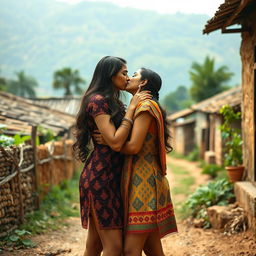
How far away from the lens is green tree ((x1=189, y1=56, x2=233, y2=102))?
100 ft

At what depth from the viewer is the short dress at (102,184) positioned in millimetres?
2967

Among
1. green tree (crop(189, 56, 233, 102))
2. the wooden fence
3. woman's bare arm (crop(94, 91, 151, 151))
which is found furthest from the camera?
green tree (crop(189, 56, 233, 102))

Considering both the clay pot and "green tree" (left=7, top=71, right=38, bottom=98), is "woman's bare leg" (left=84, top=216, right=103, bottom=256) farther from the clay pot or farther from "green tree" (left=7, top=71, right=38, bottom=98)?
"green tree" (left=7, top=71, right=38, bottom=98)

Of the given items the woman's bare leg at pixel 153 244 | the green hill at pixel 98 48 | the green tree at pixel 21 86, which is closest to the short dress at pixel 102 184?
the woman's bare leg at pixel 153 244

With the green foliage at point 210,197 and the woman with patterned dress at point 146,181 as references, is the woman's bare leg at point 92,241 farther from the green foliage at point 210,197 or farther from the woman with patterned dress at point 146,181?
the green foliage at point 210,197

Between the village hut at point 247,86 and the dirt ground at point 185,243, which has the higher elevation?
the village hut at point 247,86

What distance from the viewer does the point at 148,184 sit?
2986mm

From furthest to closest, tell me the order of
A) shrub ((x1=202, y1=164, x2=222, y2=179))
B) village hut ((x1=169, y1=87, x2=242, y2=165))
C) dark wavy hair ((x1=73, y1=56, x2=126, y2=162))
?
village hut ((x1=169, y1=87, x2=242, y2=165)) < shrub ((x1=202, y1=164, x2=222, y2=179)) < dark wavy hair ((x1=73, y1=56, x2=126, y2=162))

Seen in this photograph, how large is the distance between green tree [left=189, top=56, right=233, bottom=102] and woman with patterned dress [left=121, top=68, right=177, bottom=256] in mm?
28043

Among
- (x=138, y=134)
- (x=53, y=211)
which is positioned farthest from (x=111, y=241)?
(x=53, y=211)

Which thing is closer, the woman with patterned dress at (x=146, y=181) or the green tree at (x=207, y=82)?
the woman with patterned dress at (x=146, y=181)

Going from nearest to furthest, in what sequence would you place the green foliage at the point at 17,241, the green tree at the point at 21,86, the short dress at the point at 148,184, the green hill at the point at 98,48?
the short dress at the point at 148,184
the green foliage at the point at 17,241
the green tree at the point at 21,86
the green hill at the point at 98,48

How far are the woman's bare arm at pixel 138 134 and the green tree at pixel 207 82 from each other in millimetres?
28206

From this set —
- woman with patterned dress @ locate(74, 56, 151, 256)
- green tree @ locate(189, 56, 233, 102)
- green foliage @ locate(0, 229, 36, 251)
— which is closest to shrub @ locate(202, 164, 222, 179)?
green foliage @ locate(0, 229, 36, 251)
